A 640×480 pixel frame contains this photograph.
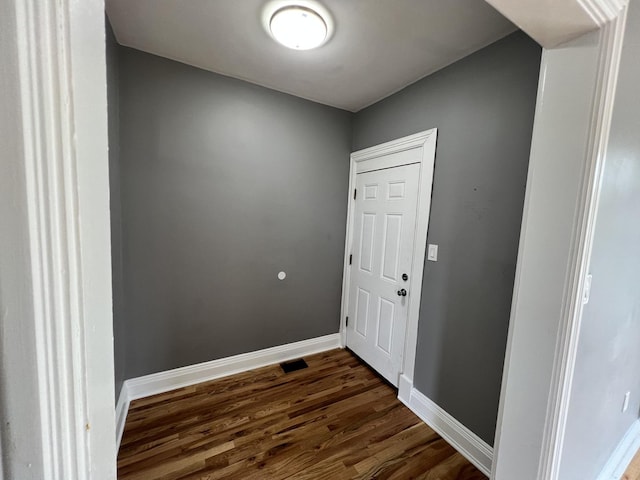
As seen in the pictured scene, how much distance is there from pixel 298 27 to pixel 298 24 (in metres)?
0.02

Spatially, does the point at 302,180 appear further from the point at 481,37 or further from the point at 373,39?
the point at 481,37

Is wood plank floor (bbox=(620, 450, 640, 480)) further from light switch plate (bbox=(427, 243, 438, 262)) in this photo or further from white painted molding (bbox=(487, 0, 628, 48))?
white painted molding (bbox=(487, 0, 628, 48))

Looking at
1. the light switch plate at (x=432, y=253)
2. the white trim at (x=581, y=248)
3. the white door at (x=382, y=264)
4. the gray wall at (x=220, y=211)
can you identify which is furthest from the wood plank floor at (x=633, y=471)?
the gray wall at (x=220, y=211)

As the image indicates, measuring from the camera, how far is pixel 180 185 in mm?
1930

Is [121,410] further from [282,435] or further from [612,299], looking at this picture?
[612,299]

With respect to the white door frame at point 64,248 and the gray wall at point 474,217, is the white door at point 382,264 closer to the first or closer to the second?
the gray wall at point 474,217

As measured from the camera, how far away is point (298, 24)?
138 cm

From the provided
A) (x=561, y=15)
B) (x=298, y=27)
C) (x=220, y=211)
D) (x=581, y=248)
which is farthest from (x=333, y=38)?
(x=581, y=248)

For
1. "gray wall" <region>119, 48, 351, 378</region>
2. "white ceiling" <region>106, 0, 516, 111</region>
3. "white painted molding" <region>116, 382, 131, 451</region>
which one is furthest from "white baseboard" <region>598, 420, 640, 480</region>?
"white painted molding" <region>116, 382, 131, 451</region>

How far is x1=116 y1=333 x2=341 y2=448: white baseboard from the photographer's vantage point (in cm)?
186

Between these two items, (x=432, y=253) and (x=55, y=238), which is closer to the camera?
(x=55, y=238)

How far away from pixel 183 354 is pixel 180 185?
134 centimetres

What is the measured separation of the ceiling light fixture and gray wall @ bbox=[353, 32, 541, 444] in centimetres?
88

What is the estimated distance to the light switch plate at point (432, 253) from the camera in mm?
1803
